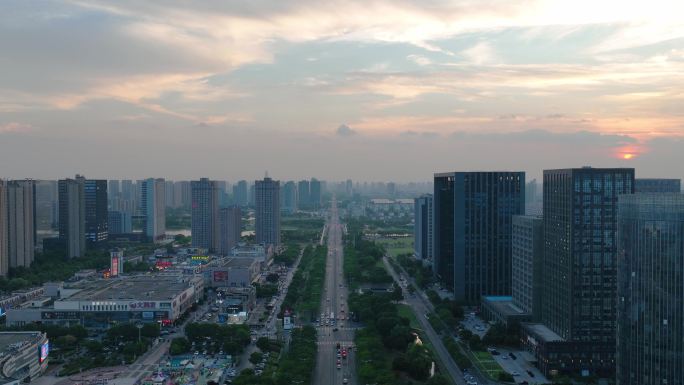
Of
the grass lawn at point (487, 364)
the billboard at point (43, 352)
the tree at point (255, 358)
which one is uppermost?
the billboard at point (43, 352)

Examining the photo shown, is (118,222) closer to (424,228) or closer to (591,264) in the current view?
(424,228)

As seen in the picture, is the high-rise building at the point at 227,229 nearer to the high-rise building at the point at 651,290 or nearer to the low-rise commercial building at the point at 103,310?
the low-rise commercial building at the point at 103,310

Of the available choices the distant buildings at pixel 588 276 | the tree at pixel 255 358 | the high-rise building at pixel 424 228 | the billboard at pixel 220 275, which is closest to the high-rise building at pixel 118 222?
the billboard at pixel 220 275

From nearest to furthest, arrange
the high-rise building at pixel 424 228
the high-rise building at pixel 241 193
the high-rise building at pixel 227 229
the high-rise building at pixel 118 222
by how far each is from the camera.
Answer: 1. the high-rise building at pixel 424 228
2. the high-rise building at pixel 227 229
3. the high-rise building at pixel 118 222
4. the high-rise building at pixel 241 193

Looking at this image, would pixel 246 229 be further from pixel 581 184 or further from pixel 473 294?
pixel 581 184

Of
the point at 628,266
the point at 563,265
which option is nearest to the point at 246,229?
the point at 563,265

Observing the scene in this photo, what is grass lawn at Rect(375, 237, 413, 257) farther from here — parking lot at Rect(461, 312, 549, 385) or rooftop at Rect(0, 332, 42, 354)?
rooftop at Rect(0, 332, 42, 354)

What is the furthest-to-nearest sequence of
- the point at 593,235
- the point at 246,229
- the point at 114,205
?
the point at 114,205
the point at 246,229
the point at 593,235
